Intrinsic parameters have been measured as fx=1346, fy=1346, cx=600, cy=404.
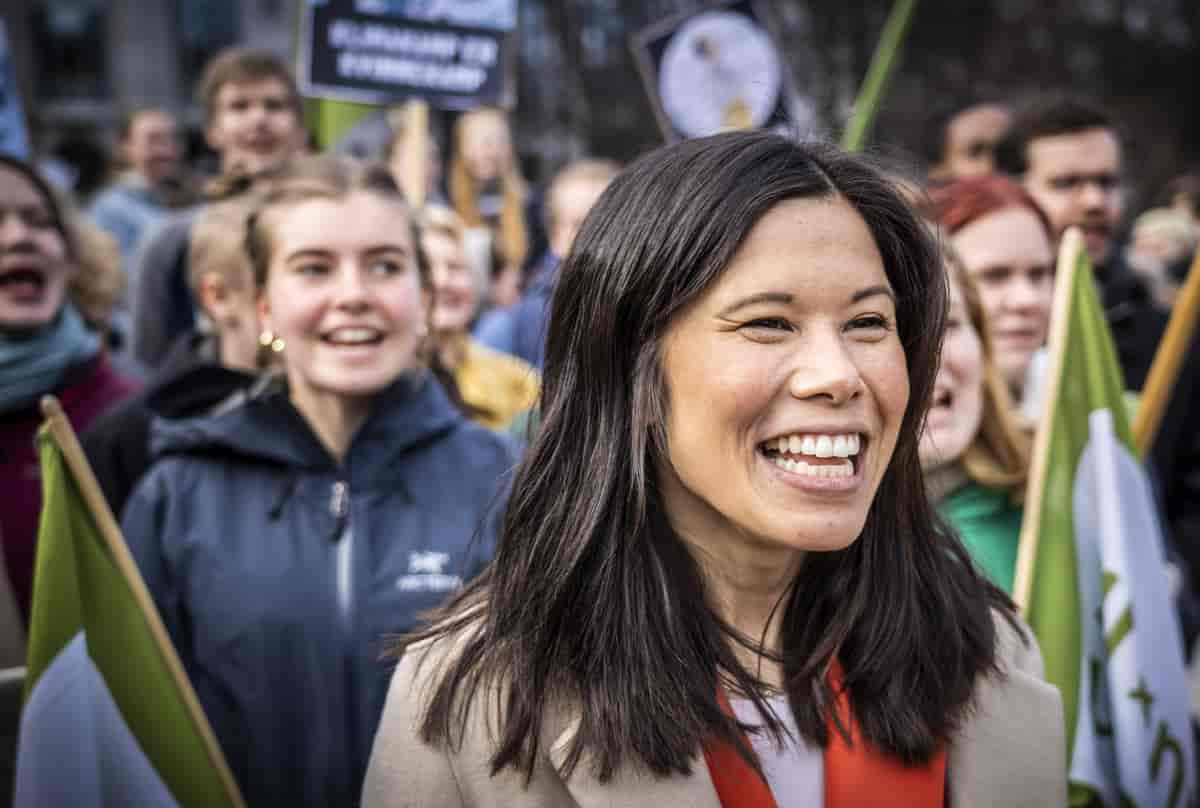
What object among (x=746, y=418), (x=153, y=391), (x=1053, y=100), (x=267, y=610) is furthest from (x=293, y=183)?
(x=1053, y=100)

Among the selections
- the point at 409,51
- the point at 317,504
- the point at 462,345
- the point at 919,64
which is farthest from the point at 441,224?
the point at 919,64

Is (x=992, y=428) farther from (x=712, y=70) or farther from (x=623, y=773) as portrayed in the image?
(x=712, y=70)

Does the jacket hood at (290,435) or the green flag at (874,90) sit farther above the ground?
the green flag at (874,90)

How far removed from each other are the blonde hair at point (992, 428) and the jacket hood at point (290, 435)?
1.23m

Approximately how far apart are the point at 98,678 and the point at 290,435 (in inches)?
27.1

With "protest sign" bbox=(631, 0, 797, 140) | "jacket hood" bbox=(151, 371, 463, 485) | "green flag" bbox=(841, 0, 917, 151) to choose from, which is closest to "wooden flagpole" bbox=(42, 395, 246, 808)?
"jacket hood" bbox=(151, 371, 463, 485)

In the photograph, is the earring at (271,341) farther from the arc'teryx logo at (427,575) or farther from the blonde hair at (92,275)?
the blonde hair at (92,275)

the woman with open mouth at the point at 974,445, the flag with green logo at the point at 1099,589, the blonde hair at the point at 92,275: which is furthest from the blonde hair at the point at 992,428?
the blonde hair at the point at 92,275

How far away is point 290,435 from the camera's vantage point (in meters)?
3.02

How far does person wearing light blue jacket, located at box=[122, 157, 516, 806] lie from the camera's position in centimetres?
285

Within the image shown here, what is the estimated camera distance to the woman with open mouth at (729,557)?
1.78 meters

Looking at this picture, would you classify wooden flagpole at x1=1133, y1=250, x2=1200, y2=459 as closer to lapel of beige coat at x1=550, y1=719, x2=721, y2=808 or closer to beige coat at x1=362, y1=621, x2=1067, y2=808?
beige coat at x1=362, y1=621, x2=1067, y2=808

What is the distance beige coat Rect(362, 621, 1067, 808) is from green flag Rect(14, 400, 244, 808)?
0.77 meters

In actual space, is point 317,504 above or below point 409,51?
below
